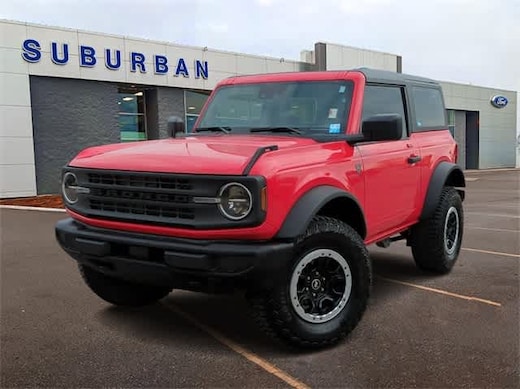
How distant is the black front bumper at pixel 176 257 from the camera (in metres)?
3.23

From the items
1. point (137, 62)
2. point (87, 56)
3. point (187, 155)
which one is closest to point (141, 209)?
point (187, 155)

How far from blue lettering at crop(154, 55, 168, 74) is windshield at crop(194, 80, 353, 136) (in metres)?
14.5

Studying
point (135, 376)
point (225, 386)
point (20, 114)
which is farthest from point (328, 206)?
point (20, 114)

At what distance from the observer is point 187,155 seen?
3580 millimetres

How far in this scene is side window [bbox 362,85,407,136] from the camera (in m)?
4.72

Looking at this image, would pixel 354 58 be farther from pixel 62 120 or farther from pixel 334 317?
pixel 334 317

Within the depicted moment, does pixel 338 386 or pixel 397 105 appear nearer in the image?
pixel 338 386

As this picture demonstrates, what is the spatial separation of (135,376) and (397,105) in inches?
138

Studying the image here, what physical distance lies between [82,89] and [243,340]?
15156 mm

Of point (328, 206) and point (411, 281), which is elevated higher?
point (328, 206)

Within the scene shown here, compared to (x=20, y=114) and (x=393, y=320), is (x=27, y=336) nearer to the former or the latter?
(x=393, y=320)

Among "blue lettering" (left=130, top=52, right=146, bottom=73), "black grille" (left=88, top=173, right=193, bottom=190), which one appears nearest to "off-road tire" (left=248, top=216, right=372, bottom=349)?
"black grille" (left=88, top=173, right=193, bottom=190)

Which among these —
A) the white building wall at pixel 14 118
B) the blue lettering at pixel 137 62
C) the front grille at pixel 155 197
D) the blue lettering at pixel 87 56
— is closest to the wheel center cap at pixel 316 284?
the front grille at pixel 155 197

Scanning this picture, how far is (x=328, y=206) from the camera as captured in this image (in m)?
3.95
